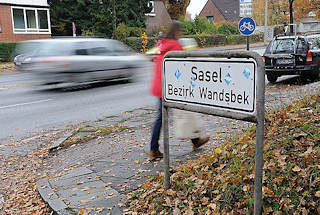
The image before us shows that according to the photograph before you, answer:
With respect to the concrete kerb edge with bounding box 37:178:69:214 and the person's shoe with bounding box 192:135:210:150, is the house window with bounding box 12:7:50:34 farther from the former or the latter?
the person's shoe with bounding box 192:135:210:150

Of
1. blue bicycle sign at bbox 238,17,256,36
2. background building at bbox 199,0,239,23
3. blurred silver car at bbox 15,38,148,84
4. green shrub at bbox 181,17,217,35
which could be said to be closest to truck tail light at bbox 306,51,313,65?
blue bicycle sign at bbox 238,17,256,36

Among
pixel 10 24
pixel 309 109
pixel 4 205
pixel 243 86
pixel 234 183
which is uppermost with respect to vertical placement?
pixel 10 24

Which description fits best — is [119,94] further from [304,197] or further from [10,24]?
[10,24]

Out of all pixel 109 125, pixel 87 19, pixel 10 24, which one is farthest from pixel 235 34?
pixel 109 125

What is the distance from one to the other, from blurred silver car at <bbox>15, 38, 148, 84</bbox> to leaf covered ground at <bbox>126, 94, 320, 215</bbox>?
9.32m

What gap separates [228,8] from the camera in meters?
71.6

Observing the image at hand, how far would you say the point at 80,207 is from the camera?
13.1 ft

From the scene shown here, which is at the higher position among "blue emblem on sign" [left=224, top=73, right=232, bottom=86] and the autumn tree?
the autumn tree

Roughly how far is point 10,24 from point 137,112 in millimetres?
28075

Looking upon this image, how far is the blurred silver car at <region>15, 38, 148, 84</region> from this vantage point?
40.9 ft

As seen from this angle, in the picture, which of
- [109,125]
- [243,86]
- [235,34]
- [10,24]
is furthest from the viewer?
[235,34]

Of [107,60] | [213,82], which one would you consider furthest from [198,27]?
[213,82]

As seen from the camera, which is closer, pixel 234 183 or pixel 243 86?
pixel 243 86

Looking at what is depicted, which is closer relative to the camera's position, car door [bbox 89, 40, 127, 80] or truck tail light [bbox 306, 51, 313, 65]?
truck tail light [bbox 306, 51, 313, 65]
